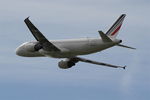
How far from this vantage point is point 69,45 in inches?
4117

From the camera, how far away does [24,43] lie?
110 metres

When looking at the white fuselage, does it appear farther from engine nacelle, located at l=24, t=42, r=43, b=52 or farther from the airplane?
engine nacelle, located at l=24, t=42, r=43, b=52

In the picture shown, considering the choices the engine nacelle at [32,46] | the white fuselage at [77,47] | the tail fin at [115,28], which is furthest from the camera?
the tail fin at [115,28]

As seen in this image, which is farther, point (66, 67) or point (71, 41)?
point (66, 67)

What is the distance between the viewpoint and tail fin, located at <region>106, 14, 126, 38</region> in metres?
107

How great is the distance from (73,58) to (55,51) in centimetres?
798

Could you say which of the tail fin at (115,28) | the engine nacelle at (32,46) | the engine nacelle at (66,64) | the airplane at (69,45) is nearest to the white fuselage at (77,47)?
the airplane at (69,45)

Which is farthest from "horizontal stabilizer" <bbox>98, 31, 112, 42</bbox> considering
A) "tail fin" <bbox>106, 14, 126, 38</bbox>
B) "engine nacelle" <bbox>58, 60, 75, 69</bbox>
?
"engine nacelle" <bbox>58, 60, 75, 69</bbox>

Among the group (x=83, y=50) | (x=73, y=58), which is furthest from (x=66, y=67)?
(x=83, y=50)

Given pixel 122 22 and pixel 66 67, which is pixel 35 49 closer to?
pixel 66 67

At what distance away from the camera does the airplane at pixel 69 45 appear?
10231cm

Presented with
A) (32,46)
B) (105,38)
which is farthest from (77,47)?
(32,46)

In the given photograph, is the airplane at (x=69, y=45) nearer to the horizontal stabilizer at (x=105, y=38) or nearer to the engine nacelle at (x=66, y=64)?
the horizontal stabilizer at (x=105, y=38)

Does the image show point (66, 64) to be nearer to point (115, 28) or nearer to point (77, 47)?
point (77, 47)
